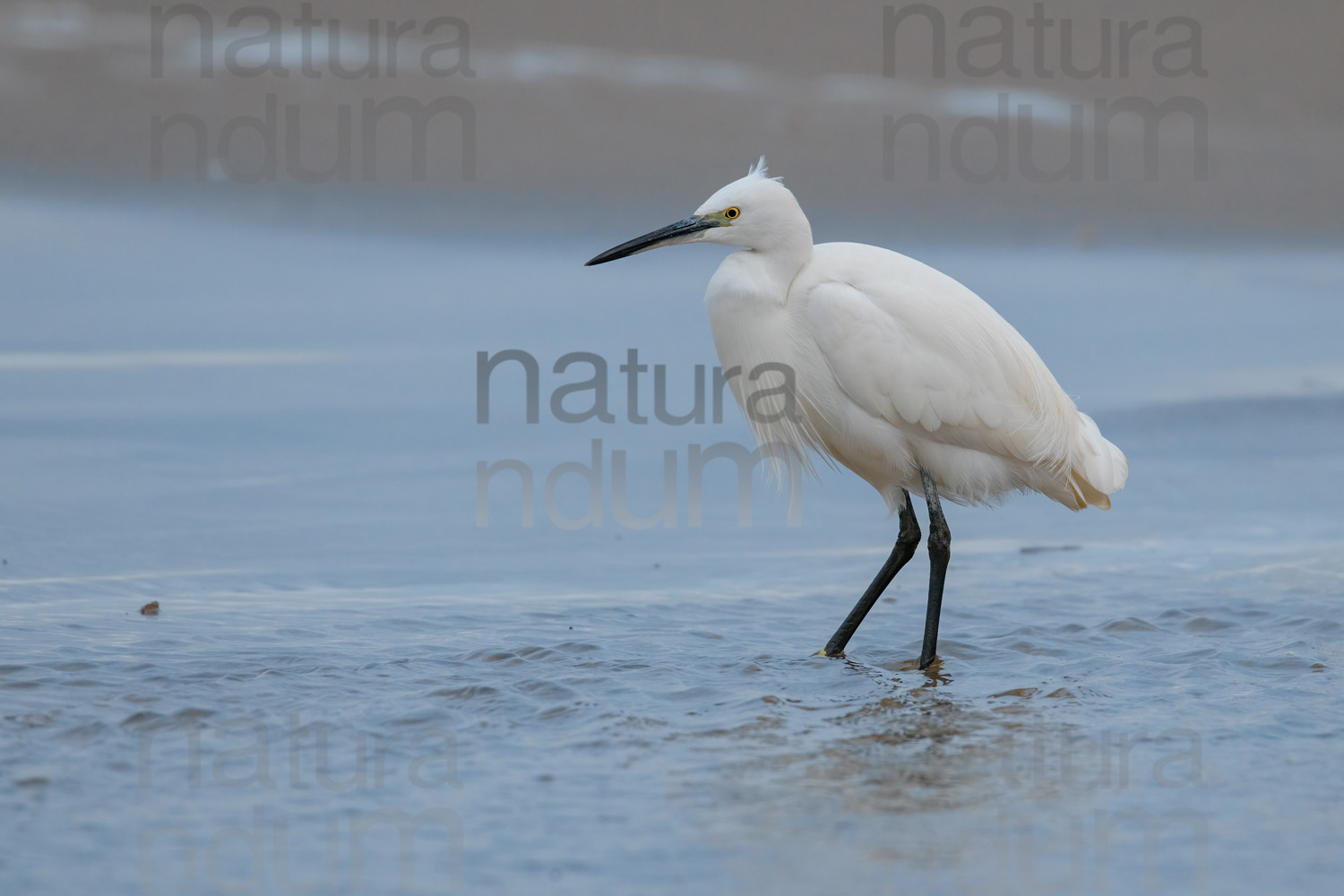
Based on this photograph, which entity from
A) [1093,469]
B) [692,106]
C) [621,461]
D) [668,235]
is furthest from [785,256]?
[692,106]

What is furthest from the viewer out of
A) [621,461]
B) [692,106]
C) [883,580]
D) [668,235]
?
[692,106]

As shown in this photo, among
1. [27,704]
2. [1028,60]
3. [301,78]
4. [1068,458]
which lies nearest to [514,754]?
[27,704]

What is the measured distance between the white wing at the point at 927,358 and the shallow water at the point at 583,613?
0.66 m

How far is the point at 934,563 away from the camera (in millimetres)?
4805

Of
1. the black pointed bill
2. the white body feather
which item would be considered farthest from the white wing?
the black pointed bill

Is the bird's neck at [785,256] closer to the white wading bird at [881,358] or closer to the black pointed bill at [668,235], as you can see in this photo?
the white wading bird at [881,358]

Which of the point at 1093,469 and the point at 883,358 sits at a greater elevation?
the point at 883,358

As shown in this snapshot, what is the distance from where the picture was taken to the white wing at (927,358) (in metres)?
4.58

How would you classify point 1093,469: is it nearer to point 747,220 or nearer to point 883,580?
point 883,580

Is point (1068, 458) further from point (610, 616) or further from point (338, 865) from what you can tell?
point (338, 865)

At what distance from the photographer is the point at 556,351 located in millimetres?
7223

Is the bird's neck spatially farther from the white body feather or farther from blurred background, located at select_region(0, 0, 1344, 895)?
blurred background, located at select_region(0, 0, 1344, 895)

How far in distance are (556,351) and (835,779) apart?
4.14 m

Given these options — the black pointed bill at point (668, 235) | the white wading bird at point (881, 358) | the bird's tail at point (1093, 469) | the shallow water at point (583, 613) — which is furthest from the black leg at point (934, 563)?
the black pointed bill at point (668, 235)
